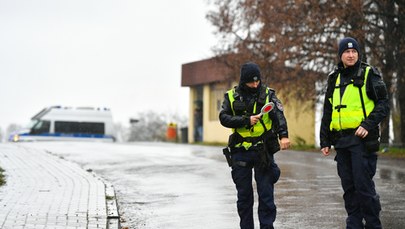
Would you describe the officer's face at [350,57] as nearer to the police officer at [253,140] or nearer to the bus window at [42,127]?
the police officer at [253,140]

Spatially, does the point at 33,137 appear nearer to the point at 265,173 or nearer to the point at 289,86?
the point at 289,86

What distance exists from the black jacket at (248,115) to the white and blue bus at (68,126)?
35915 millimetres

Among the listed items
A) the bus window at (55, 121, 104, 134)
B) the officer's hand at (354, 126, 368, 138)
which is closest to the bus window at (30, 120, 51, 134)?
the bus window at (55, 121, 104, 134)

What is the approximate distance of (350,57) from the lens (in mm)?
6551

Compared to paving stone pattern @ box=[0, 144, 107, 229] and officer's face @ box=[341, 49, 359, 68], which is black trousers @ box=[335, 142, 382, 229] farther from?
paving stone pattern @ box=[0, 144, 107, 229]

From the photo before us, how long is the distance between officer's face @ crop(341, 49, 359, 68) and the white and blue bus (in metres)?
36.5

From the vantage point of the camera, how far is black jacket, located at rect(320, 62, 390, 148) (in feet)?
20.8

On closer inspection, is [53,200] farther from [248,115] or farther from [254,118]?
[254,118]

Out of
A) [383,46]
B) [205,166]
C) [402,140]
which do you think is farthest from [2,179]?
[402,140]

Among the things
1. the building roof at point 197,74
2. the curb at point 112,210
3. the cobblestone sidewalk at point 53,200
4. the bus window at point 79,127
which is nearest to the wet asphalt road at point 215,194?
the curb at point 112,210

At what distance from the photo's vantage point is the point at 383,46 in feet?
73.9

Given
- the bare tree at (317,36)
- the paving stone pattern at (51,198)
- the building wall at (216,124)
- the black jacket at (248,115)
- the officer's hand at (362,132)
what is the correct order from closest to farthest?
1. the officer's hand at (362,132)
2. the black jacket at (248,115)
3. the paving stone pattern at (51,198)
4. the bare tree at (317,36)
5. the building wall at (216,124)

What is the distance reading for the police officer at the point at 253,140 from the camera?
6.70 metres

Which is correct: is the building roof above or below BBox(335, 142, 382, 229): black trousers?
above
